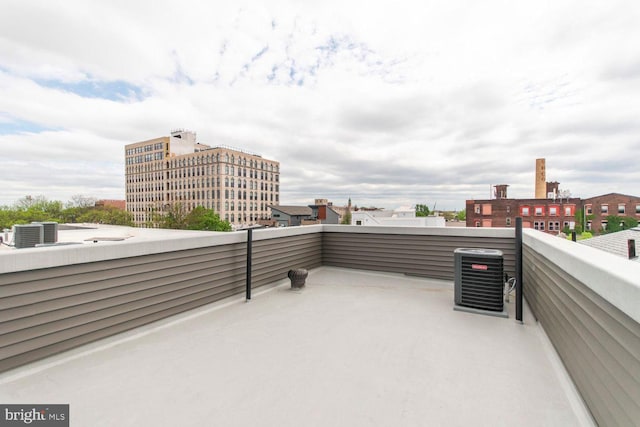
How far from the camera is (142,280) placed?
2963 millimetres

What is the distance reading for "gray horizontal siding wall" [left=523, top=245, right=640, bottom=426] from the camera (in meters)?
1.11

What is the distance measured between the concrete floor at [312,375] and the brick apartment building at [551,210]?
30.3 m

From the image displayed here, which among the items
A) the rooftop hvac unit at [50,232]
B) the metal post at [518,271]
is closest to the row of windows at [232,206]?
the rooftop hvac unit at [50,232]

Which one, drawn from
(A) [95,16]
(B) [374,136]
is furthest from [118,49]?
(B) [374,136]

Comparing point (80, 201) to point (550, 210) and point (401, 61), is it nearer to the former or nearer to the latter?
point (401, 61)

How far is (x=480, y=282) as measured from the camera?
358cm

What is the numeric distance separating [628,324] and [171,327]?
3704 mm

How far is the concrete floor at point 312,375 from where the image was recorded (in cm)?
166

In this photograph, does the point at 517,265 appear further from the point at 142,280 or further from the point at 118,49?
the point at 118,49

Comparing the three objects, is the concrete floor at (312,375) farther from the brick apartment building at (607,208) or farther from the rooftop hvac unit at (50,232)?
the brick apartment building at (607,208)

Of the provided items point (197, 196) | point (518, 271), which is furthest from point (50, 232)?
point (197, 196)

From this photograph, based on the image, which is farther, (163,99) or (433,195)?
(163,99)

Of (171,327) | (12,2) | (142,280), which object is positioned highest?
(12,2)

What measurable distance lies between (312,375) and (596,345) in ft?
5.99
